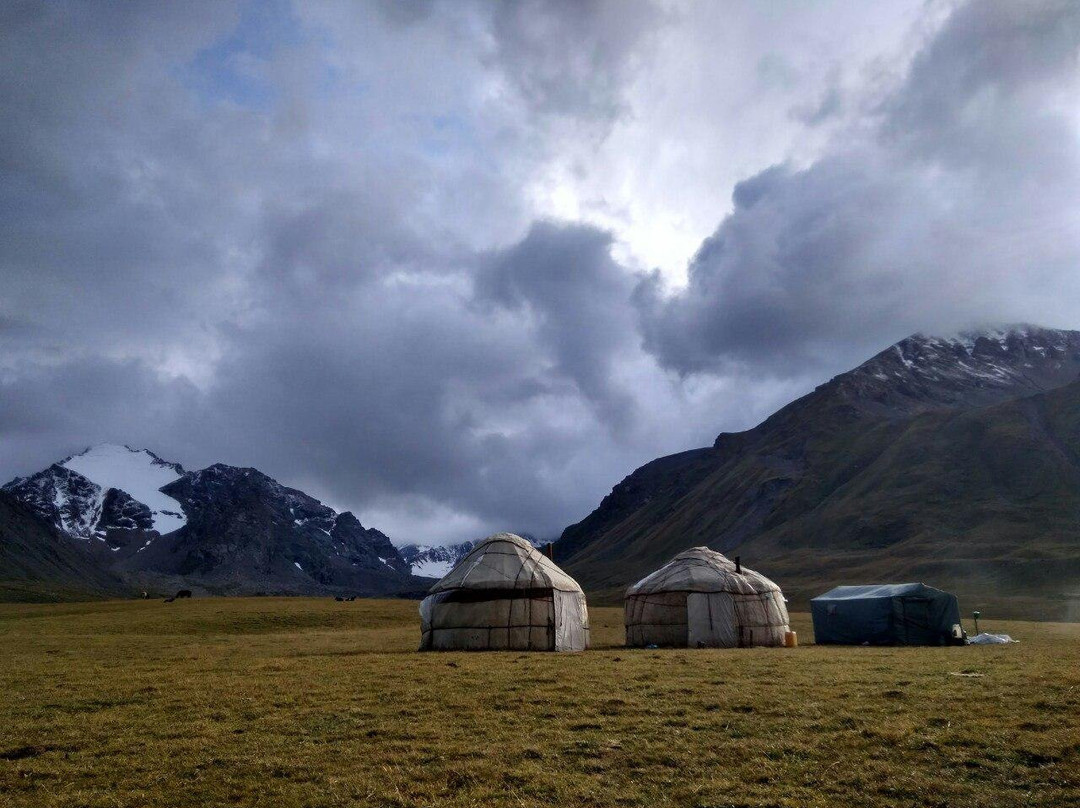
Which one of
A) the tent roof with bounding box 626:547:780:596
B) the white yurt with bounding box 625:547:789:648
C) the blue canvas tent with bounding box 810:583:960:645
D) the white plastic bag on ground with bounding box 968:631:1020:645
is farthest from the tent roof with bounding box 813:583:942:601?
the tent roof with bounding box 626:547:780:596

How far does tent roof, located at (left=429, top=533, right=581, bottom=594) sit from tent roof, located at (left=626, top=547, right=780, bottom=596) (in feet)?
13.9

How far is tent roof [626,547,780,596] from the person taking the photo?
30.7 metres

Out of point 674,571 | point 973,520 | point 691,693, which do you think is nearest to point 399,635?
point 674,571

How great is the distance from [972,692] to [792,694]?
123 inches

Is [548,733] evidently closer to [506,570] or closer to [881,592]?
[506,570]

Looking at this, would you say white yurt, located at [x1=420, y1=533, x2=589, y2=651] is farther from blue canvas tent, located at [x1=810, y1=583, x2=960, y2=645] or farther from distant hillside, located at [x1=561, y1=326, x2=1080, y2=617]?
distant hillside, located at [x1=561, y1=326, x2=1080, y2=617]

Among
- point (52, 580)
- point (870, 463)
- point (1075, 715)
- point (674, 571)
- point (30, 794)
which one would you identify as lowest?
point (30, 794)

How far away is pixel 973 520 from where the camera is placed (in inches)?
5089

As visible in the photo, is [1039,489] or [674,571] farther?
[1039,489]

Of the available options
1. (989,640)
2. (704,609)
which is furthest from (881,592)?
(704,609)

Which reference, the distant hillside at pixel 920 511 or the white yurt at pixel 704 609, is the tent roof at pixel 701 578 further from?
the distant hillside at pixel 920 511

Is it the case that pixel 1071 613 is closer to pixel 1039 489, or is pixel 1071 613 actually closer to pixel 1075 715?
pixel 1075 715

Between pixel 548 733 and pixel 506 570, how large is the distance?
17099 millimetres

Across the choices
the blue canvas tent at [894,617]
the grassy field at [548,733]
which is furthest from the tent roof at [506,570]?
the blue canvas tent at [894,617]
